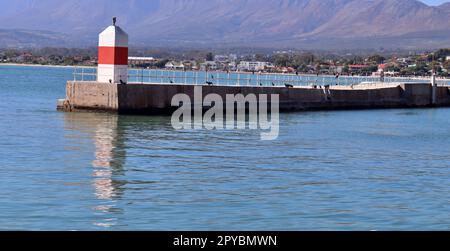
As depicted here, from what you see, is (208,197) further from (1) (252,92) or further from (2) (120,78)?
(1) (252,92)

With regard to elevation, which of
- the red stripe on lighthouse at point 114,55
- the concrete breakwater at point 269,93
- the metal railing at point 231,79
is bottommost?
the concrete breakwater at point 269,93

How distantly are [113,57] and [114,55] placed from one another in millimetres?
79

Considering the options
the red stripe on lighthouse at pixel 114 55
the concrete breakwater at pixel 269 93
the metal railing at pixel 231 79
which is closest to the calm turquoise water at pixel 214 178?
the concrete breakwater at pixel 269 93

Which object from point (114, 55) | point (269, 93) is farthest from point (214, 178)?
point (269, 93)

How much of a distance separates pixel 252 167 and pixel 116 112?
1301 cm

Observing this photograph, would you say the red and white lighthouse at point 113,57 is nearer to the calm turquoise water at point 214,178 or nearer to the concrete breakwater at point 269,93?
the concrete breakwater at point 269,93

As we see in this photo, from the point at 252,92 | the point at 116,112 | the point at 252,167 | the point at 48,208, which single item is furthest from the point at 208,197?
the point at 252,92

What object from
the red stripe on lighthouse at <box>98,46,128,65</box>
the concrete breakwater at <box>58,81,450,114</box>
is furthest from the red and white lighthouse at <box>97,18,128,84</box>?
the concrete breakwater at <box>58,81,450,114</box>

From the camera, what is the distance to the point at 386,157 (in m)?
20.6

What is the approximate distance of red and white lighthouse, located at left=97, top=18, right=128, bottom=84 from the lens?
1166 inches

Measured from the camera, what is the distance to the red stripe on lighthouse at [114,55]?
2961 centimetres

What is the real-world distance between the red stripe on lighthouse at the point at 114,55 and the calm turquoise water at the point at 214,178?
8.12ft

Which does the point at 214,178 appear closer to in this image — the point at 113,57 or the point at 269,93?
the point at 113,57

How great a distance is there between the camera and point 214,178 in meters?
15.5
